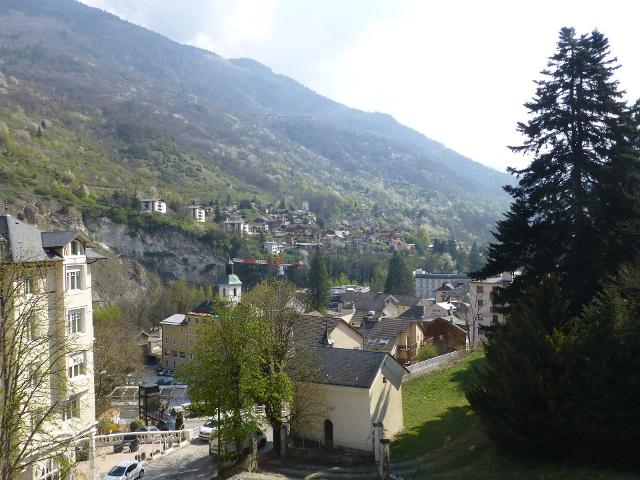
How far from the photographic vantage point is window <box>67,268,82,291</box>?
73.8 feet

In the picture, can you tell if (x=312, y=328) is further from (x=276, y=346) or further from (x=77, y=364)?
(x=77, y=364)

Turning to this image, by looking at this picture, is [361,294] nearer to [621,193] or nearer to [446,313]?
[446,313]

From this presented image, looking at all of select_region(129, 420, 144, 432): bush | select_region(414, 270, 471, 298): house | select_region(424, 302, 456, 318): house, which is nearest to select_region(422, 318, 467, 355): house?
select_region(424, 302, 456, 318): house

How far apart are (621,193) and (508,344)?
29.7 ft

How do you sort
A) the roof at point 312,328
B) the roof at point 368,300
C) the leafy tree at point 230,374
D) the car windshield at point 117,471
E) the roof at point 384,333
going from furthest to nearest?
the roof at point 368,300 → the roof at point 384,333 → the roof at point 312,328 → the leafy tree at point 230,374 → the car windshield at point 117,471

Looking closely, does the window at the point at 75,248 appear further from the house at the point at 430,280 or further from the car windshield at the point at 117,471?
the house at the point at 430,280

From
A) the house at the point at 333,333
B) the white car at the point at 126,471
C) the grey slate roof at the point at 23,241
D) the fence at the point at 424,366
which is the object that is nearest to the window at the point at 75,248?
the grey slate roof at the point at 23,241

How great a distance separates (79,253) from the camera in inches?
906

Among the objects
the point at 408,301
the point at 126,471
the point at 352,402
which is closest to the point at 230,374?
the point at 126,471

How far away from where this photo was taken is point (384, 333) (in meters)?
56.3

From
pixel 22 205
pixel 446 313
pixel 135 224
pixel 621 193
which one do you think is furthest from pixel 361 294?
pixel 621 193

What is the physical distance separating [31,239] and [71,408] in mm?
6650

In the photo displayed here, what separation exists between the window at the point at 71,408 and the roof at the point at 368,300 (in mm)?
70504

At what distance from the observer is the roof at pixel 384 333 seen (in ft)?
179
